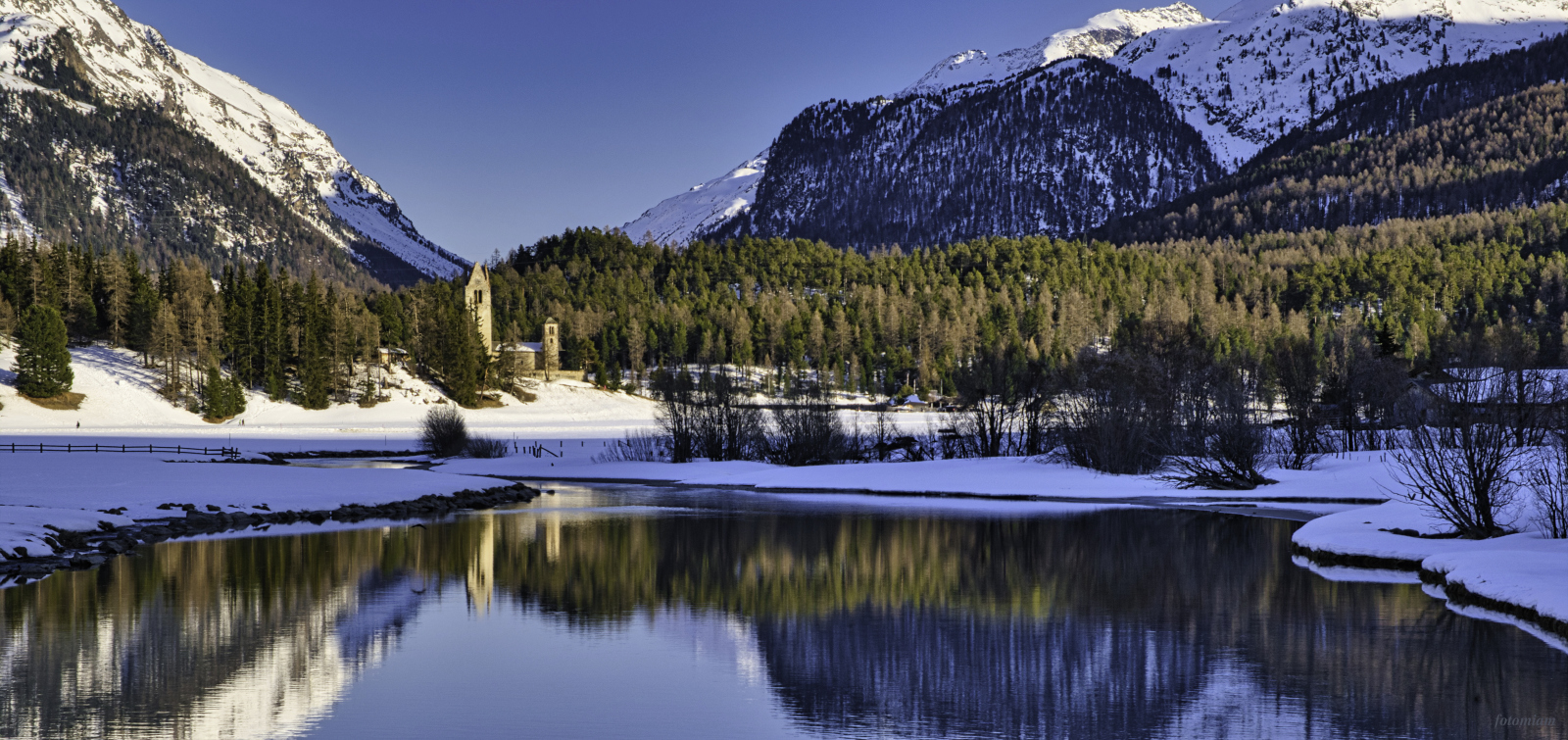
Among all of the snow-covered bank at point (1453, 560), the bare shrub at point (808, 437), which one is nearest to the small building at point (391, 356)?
the bare shrub at point (808, 437)

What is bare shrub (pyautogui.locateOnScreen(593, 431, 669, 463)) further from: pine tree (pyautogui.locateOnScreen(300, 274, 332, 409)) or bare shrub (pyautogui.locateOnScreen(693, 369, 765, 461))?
pine tree (pyautogui.locateOnScreen(300, 274, 332, 409))

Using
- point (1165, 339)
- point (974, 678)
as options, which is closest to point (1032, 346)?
point (1165, 339)

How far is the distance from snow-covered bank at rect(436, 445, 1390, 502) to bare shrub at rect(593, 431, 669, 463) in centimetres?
359

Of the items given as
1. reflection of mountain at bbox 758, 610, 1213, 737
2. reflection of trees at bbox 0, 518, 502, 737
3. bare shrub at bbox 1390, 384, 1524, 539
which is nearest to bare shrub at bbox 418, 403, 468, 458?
reflection of trees at bbox 0, 518, 502, 737

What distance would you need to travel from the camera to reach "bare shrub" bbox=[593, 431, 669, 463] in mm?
64938

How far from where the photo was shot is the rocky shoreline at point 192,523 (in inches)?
898

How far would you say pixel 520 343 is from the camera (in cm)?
14738

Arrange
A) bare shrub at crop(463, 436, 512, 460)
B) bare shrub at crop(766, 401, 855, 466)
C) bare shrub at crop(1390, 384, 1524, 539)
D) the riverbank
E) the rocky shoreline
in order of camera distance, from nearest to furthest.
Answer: the rocky shoreline < bare shrub at crop(1390, 384, 1524, 539) < the riverbank < bare shrub at crop(766, 401, 855, 466) < bare shrub at crop(463, 436, 512, 460)

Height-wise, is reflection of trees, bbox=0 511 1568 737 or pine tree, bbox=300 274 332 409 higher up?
pine tree, bbox=300 274 332 409

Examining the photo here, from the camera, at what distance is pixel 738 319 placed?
162250 mm

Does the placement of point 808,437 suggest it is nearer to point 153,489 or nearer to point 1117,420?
point 1117,420

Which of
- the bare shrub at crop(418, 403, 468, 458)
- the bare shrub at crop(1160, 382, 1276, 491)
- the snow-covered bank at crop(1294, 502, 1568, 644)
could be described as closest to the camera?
the snow-covered bank at crop(1294, 502, 1568, 644)

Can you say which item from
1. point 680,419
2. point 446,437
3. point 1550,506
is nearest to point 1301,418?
point 680,419

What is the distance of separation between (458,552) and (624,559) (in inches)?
172
